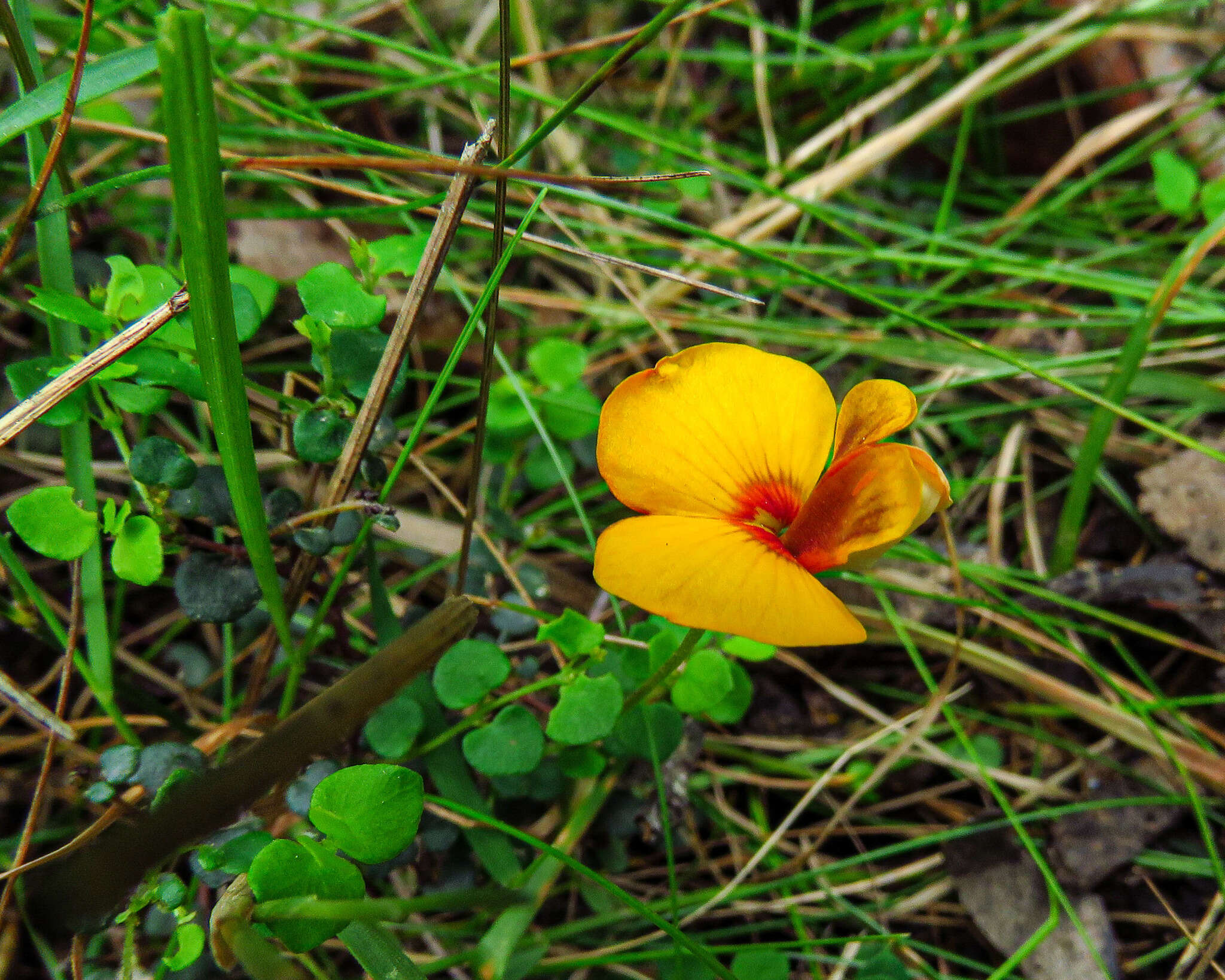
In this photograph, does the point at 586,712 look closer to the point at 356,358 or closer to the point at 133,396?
the point at 356,358

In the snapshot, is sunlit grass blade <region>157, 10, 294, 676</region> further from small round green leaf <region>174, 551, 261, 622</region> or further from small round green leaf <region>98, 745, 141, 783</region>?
small round green leaf <region>98, 745, 141, 783</region>

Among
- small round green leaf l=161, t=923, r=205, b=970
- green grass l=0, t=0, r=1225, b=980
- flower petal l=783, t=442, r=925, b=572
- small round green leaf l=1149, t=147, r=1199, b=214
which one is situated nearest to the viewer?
flower petal l=783, t=442, r=925, b=572

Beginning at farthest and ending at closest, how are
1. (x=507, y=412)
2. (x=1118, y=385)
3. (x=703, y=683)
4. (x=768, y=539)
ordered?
(x=1118, y=385), (x=507, y=412), (x=703, y=683), (x=768, y=539)

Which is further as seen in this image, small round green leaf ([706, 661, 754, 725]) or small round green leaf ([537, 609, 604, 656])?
small round green leaf ([706, 661, 754, 725])

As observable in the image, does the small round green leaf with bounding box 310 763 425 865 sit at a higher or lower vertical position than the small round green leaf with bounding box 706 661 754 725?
higher

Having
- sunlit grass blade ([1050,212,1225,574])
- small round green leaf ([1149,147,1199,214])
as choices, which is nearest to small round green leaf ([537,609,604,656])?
sunlit grass blade ([1050,212,1225,574])

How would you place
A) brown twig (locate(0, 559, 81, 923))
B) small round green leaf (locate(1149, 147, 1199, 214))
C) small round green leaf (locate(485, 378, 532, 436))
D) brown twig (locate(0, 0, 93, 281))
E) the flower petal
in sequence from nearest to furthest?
1. the flower petal
2. brown twig (locate(0, 0, 93, 281))
3. brown twig (locate(0, 559, 81, 923))
4. small round green leaf (locate(485, 378, 532, 436))
5. small round green leaf (locate(1149, 147, 1199, 214))

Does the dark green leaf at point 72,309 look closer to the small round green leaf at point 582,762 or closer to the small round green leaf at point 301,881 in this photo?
the small round green leaf at point 301,881

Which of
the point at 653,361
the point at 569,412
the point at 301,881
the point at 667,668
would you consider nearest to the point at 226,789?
the point at 301,881
